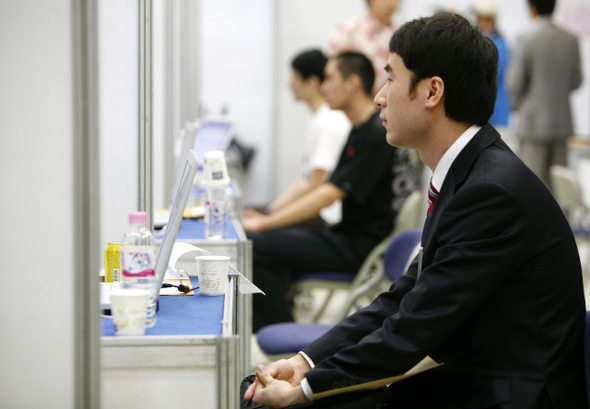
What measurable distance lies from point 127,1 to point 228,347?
1.09 meters

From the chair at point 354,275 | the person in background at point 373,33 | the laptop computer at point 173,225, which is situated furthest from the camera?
the person in background at point 373,33

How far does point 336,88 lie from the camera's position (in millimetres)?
3195

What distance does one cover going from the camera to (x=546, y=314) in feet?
3.82

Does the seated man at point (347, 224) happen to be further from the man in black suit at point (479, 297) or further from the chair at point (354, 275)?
the man in black suit at point (479, 297)

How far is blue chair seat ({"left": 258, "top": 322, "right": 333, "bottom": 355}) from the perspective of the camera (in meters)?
1.97

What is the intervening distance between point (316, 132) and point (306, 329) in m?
1.86

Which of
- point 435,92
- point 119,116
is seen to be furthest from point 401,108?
point 119,116

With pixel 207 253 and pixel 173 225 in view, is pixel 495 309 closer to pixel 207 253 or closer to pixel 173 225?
pixel 173 225

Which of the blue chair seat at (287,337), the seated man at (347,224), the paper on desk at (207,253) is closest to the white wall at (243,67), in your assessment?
the seated man at (347,224)

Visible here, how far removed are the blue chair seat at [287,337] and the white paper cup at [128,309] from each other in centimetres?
90

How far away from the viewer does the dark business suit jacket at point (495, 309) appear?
113cm

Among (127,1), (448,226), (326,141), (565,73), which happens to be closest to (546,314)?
(448,226)

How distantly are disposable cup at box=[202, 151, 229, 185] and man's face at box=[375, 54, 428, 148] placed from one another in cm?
94

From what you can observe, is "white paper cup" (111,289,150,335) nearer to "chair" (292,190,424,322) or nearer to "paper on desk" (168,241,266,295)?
"paper on desk" (168,241,266,295)
